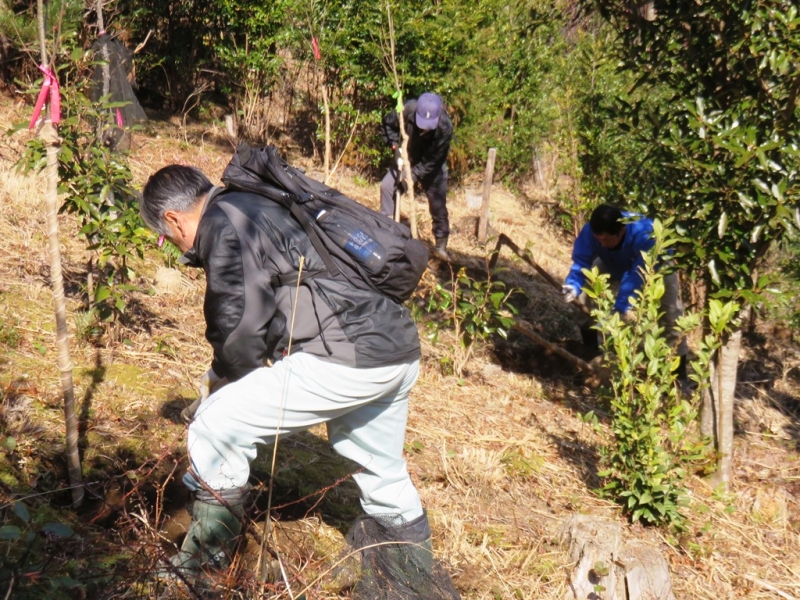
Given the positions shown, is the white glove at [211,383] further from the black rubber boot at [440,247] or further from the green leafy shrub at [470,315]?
the black rubber boot at [440,247]

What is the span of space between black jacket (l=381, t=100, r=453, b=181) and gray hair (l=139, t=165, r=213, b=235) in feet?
19.7

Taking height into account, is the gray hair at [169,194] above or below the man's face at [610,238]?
above

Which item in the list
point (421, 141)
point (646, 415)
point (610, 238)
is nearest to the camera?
point (646, 415)

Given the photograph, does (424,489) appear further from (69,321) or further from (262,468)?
(69,321)

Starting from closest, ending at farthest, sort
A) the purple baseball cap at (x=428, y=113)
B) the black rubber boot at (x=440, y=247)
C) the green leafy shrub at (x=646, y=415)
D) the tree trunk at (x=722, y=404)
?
the green leafy shrub at (x=646, y=415), the tree trunk at (x=722, y=404), the purple baseball cap at (x=428, y=113), the black rubber boot at (x=440, y=247)

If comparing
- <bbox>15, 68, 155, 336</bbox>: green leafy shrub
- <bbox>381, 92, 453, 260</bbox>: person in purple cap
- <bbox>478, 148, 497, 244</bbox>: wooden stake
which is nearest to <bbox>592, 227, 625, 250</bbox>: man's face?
<bbox>381, 92, 453, 260</bbox>: person in purple cap

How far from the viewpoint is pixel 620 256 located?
6680 millimetres

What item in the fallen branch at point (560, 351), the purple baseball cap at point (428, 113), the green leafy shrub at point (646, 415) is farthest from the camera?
the purple baseball cap at point (428, 113)

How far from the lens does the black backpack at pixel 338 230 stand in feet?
9.41

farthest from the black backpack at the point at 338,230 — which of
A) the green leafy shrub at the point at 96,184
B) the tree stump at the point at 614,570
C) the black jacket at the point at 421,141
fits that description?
the black jacket at the point at 421,141

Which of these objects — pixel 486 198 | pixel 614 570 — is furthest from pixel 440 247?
pixel 614 570

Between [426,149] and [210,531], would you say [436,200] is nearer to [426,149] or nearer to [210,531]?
[426,149]

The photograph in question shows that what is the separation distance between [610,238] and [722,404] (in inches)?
61.8

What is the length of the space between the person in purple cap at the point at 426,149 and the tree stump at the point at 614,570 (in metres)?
4.75
